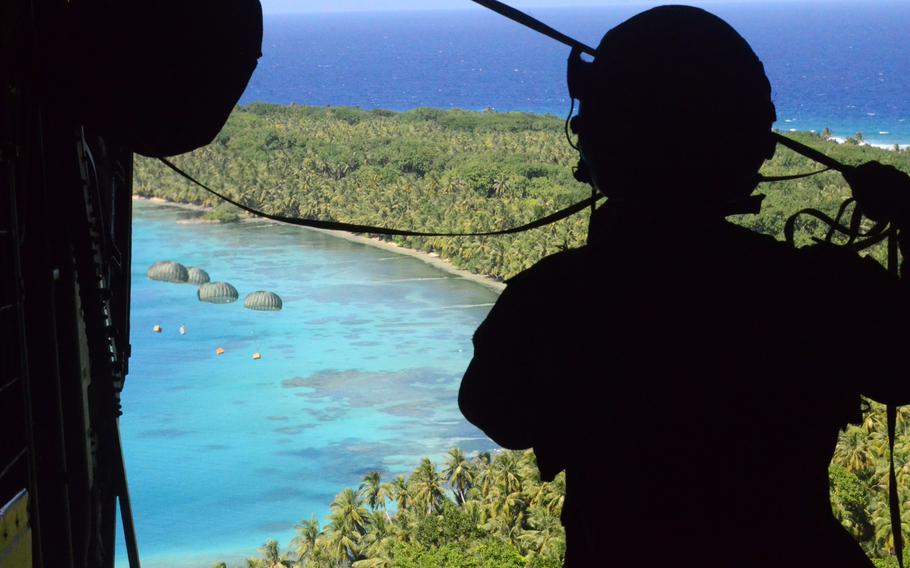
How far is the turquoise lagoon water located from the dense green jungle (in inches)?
97.7

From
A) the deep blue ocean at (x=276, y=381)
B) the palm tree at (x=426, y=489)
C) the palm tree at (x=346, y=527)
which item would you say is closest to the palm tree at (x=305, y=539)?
the palm tree at (x=346, y=527)

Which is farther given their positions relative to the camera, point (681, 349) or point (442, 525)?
point (442, 525)

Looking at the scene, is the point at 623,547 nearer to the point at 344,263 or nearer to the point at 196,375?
the point at 196,375

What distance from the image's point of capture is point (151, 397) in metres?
48.2

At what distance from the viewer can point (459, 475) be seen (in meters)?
36.9

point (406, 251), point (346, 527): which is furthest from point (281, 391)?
point (406, 251)

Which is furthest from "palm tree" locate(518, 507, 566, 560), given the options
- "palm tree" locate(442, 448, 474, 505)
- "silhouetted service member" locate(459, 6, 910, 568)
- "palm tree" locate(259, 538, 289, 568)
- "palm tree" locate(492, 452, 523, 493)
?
"silhouetted service member" locate(459, 6, 910, 568)

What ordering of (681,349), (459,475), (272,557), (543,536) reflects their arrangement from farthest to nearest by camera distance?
(459,475), (272,557), (543,536), (681,349)

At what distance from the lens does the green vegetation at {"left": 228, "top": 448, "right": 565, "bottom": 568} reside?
Result: 1222 inches

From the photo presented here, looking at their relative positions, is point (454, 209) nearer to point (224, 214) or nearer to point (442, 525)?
point (224, 214)

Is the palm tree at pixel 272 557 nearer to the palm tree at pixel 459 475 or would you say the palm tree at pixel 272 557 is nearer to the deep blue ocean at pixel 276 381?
the deep blue ocean at pixel 276 381

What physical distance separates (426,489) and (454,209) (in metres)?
34.8

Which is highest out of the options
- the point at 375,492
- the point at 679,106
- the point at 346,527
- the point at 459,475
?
the point at 679,106

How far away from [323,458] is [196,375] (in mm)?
9827
